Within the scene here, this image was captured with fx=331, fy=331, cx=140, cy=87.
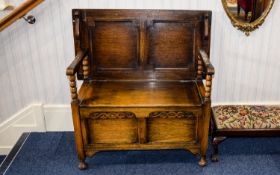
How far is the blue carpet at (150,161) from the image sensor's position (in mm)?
2826

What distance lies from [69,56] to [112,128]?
923mm

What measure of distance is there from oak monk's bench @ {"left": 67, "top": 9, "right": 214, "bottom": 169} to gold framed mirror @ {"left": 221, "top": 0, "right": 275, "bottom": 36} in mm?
247

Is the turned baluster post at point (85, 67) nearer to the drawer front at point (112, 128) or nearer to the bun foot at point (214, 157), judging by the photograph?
the drawer front at point (112, 128)

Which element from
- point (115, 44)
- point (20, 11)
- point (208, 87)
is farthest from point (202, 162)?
point (20, 11)

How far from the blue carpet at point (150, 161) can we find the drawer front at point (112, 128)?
0.88ft

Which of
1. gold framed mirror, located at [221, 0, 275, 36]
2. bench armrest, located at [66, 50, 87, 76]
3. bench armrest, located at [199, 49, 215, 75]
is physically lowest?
bench armrest, located at [199, 49, 215, 75]

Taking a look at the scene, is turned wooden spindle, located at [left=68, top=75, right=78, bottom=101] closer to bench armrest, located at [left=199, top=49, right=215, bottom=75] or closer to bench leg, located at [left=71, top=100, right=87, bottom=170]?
bench leg, located at [left=71, top=100, right=87, bottom=170]

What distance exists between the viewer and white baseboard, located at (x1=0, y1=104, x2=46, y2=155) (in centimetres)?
340

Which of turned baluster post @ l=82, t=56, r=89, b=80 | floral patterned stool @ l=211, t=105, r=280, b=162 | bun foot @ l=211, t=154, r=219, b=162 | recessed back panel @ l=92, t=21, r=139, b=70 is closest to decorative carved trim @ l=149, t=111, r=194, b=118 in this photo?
floral patterned stool @ l=211, t=105, r=280, b=162

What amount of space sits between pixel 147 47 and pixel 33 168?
148 centimetres

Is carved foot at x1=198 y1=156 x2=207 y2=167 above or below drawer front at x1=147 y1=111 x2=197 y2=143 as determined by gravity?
below

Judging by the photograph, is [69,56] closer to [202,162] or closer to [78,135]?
[78,135]

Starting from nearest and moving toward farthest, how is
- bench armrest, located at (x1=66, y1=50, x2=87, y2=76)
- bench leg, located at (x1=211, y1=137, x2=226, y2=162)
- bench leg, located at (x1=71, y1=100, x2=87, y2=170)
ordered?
1. bench armrest, located at (x1=66, y1=50, x2=87, y2=76)
2. bench leg, located at (x1=71, y1=100, x2=87, y2=170)
3. bench leg, located at (x1=211, y1=137, x2=226, y2=162)

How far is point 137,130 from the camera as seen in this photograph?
→ 275 centimetres
